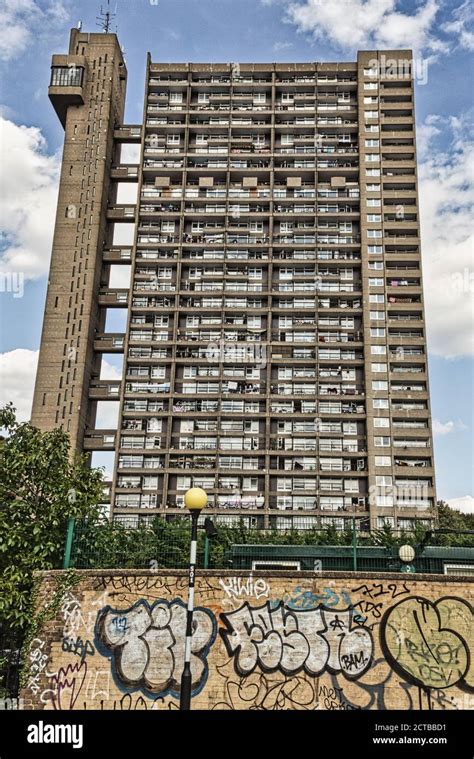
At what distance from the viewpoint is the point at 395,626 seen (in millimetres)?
15633

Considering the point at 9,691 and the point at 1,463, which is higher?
the point at 1,463

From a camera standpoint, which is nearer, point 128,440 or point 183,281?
point 128,440

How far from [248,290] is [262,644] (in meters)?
55.3

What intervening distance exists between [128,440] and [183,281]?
57.1ft

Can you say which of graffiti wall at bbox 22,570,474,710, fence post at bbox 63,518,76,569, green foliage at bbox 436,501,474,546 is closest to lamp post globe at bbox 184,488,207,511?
graffiti wall at bbox 22,570,474,710

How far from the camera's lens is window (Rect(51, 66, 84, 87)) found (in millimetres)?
71625

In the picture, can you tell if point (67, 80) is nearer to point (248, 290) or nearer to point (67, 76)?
point (67, 76)

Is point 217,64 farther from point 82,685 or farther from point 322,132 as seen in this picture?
point 82,685

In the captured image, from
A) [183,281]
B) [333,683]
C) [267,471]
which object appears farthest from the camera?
[183,281]

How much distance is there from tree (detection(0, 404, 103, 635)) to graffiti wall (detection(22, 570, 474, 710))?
1.55 metres

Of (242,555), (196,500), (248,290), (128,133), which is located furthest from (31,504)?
(128,133)

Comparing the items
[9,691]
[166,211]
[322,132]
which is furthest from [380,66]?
[9,691]

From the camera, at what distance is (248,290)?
68.8 metres

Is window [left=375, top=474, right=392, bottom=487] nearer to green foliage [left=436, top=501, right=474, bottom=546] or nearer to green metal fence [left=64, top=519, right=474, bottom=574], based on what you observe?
green foliage [left=436, top=501, right=474, bottom=546]
